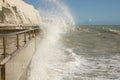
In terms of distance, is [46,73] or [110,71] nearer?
[46,73]

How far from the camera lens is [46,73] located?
1179cm

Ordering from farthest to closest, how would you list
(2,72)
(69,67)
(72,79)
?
(69,67) < (72,79) < (2,72)

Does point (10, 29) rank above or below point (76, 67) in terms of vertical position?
above

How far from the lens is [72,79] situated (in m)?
11.0

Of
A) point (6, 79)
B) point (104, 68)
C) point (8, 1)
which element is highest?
→ point (8, 1)

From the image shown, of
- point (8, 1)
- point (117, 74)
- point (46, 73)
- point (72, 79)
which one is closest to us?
point (72, 79)

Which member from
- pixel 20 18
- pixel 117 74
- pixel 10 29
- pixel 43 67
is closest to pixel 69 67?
pixel 43 67

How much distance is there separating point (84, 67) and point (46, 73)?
116 inches

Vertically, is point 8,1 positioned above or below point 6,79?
above

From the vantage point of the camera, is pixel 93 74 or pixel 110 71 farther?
pixel 110 71

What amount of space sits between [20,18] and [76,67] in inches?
780

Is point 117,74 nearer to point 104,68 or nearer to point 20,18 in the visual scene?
point 104,68

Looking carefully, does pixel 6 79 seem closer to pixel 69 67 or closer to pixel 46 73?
pixel 46 73

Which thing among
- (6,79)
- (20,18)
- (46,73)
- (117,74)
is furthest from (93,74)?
(20,18)
